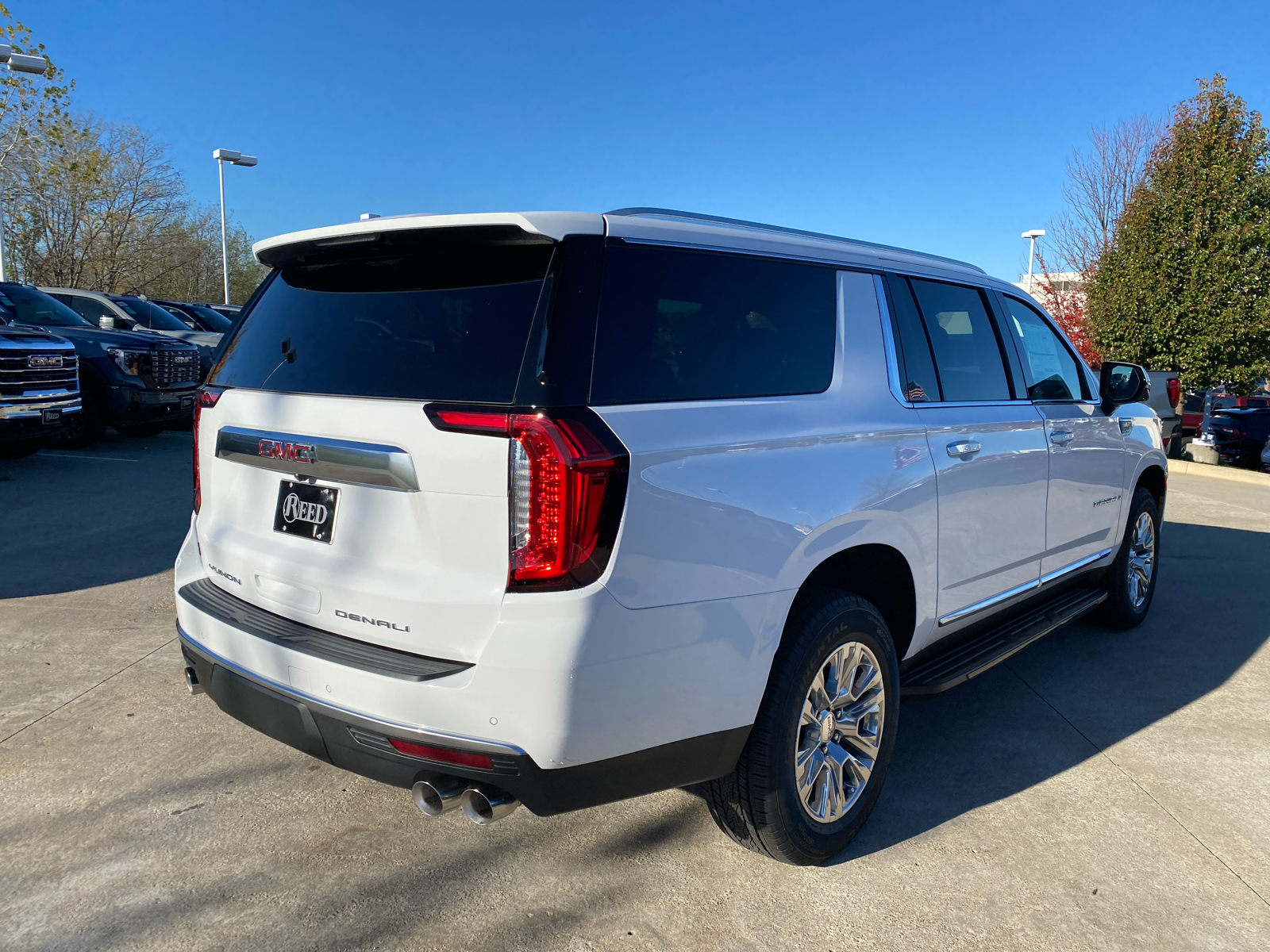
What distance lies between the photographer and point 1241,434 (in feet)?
47.9

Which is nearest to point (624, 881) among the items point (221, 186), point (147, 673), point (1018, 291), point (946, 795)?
point (946, 795)

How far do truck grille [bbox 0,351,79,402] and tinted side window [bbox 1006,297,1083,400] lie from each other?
8.79m

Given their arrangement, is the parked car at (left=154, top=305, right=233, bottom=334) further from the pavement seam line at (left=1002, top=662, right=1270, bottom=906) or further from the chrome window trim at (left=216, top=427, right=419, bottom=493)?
the pavement seam line at (left=1002, top=662, right=1270, bottom=906)

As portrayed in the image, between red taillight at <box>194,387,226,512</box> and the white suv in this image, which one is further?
red taillight at <box>194,387,226,512</box>

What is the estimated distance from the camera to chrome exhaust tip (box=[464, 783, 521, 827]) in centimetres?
226

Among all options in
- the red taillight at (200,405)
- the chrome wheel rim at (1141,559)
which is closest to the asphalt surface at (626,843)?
the chrome wheel rim at (1141,559)

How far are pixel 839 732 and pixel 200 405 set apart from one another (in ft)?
7.48

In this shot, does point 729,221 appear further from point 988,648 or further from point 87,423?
point 87,423

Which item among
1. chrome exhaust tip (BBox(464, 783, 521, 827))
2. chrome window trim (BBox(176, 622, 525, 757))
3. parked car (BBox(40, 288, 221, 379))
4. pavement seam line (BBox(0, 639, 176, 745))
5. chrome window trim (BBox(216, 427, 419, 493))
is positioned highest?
parked car (BBox(40, 288, 221, 379))

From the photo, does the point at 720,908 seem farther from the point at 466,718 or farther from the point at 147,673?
the point at 147,673

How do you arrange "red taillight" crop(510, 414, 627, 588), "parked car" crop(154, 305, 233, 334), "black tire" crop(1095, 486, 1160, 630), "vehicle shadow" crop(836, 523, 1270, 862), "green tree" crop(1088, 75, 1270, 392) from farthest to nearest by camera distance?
"parked car" crop(154, 305, 233, 334) < "green tree" crop(1088, 75, 1270, 392) < "black tire" crop(1095, 486, 1160, 630) < "vehicle shadow" crop(836, 523, 1270, 862) < "red taillight" crop(510, 414, 627, 588)

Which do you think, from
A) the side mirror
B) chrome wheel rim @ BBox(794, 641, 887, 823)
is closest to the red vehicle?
the side mirror

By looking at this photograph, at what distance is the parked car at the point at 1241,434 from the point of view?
14.4m

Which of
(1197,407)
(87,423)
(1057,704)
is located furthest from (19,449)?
(1197,407)
